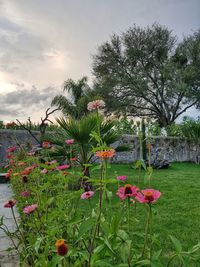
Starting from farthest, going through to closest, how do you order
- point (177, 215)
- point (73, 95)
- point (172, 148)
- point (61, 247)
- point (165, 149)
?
point (73, 95)
point (172, 148)
point (165, 149)
point (177, 215)
point (61, 247)

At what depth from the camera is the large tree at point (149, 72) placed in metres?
24.0

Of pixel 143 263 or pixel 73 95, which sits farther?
pixel 73 95

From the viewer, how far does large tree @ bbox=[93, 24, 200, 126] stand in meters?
24.0

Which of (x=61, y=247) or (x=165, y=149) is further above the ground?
(x=61, y=247)

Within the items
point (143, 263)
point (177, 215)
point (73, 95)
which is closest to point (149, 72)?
point (73, 95)

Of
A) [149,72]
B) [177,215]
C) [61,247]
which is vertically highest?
[149,72]

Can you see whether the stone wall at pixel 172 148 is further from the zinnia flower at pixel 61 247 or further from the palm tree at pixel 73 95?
the zinnia flower at pixel 61 247

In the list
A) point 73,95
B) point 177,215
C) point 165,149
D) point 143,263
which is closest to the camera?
point 143,263

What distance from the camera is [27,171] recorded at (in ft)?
9.04

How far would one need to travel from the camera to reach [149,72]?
82.5 ft

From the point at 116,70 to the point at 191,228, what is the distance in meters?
21.3

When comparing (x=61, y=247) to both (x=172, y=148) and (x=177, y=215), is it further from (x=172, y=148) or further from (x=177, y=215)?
(x=172, y=148)

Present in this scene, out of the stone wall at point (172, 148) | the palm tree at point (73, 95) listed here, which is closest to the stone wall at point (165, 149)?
the stone wall at point (172, 148)

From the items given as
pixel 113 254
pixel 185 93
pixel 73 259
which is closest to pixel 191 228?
pixel 73 259
